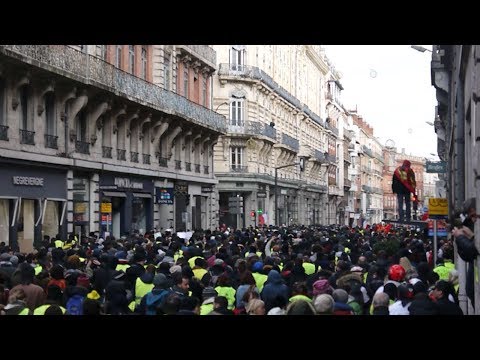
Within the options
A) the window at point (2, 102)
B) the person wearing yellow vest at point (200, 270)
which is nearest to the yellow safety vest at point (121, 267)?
the person wearing yellow vest at point (200, 270)

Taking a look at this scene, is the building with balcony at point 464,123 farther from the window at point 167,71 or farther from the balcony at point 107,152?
the window at point 167,71

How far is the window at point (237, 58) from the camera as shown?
68.3 m

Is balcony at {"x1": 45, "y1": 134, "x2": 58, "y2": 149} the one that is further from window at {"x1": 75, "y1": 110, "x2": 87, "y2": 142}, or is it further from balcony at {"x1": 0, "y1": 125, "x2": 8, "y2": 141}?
balcony at {"x1": 0, "y1": 125, "x2": 8, "y2": 141}

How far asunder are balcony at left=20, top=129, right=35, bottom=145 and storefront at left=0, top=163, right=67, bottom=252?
2.71 feet

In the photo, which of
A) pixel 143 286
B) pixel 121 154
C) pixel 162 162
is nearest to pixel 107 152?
pixel 121 154

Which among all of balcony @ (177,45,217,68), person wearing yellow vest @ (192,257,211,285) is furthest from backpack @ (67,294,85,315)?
balcony @ (177,45,217,68)

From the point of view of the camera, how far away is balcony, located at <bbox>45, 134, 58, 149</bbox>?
3224cm

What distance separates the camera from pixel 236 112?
2677 inches
